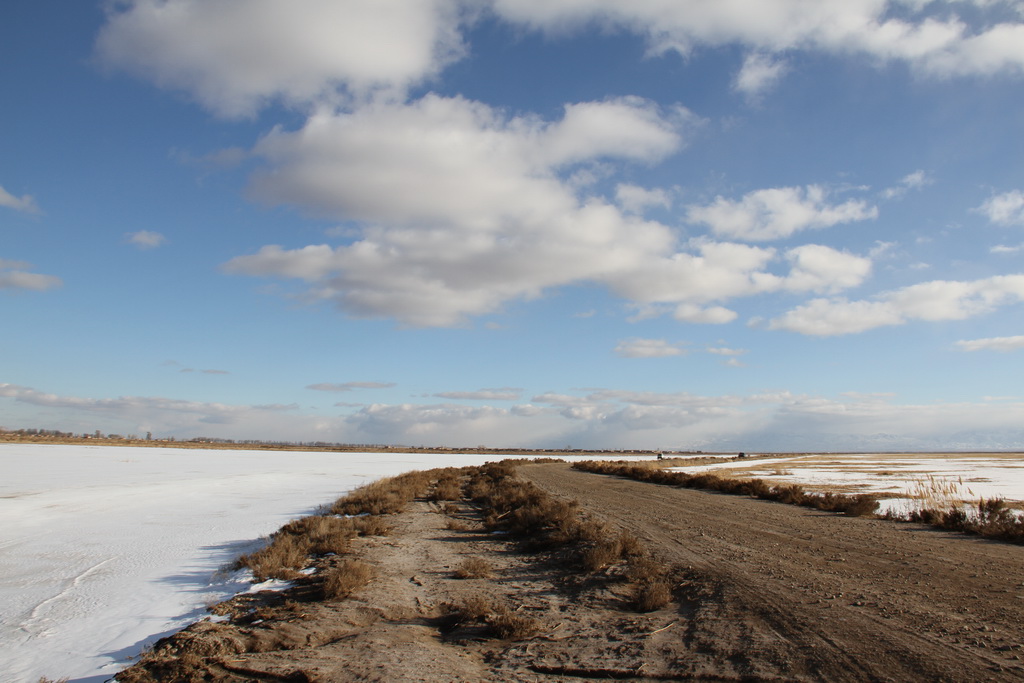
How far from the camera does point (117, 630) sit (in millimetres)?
7484

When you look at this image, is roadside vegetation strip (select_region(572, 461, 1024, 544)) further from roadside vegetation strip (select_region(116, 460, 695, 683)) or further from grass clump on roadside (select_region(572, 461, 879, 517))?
roadside vegetation strip (select_region(116, 460, 695, 683))

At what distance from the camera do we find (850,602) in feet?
25.0

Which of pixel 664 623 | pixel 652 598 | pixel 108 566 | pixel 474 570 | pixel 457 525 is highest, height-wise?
pixel 652 598

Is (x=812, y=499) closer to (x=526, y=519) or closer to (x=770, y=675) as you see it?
(x=526, y=519)

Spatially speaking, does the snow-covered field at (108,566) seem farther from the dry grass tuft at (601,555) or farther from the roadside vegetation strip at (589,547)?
the roadside vegetation strip at (589,547)

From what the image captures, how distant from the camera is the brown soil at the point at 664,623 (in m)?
5.69

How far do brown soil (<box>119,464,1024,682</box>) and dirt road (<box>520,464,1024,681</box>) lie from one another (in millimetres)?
29

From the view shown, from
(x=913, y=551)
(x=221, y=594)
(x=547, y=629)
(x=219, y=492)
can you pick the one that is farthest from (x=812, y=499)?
(x=219, y=492)

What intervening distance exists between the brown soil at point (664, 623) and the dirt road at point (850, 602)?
0.09 ft

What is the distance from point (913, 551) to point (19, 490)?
102ft

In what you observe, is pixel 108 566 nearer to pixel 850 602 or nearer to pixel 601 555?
pixel 601 555

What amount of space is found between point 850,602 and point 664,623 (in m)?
2.51

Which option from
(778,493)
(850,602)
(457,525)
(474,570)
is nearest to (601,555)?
(474,570)

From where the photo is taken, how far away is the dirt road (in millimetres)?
5559
